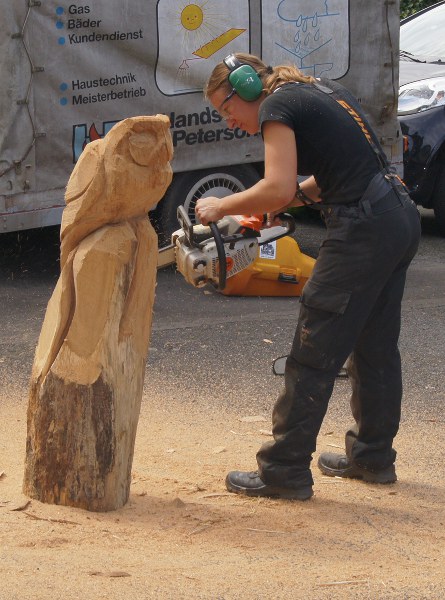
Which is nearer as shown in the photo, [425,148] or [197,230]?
[197,230]

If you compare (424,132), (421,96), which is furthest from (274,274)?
(421,96)

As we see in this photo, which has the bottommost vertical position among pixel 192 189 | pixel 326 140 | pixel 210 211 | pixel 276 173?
pixel 192 189

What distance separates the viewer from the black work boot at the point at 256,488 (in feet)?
13.4

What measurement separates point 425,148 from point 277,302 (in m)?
2.32

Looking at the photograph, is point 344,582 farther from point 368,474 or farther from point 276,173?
point 276,173

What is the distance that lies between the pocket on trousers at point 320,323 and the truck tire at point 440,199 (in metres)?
5.22

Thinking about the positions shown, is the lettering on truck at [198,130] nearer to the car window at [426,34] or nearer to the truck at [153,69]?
the truck at [153,69]

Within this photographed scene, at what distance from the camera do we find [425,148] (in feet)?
28.1

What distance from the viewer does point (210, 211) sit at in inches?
151

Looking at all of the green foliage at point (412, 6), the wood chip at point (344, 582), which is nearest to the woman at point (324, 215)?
the wood chip at point (344, 582)

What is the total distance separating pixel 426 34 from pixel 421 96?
1636 millimetres

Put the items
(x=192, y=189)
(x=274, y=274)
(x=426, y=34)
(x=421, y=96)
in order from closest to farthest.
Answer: (x=274, y=274), (x=192, y=189), (x=421, y=96), (x=426, y=34)

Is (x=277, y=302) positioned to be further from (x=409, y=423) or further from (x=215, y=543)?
(x=215, y=543)

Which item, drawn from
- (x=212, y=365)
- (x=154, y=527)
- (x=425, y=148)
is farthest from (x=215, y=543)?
(x=425, y=148)
